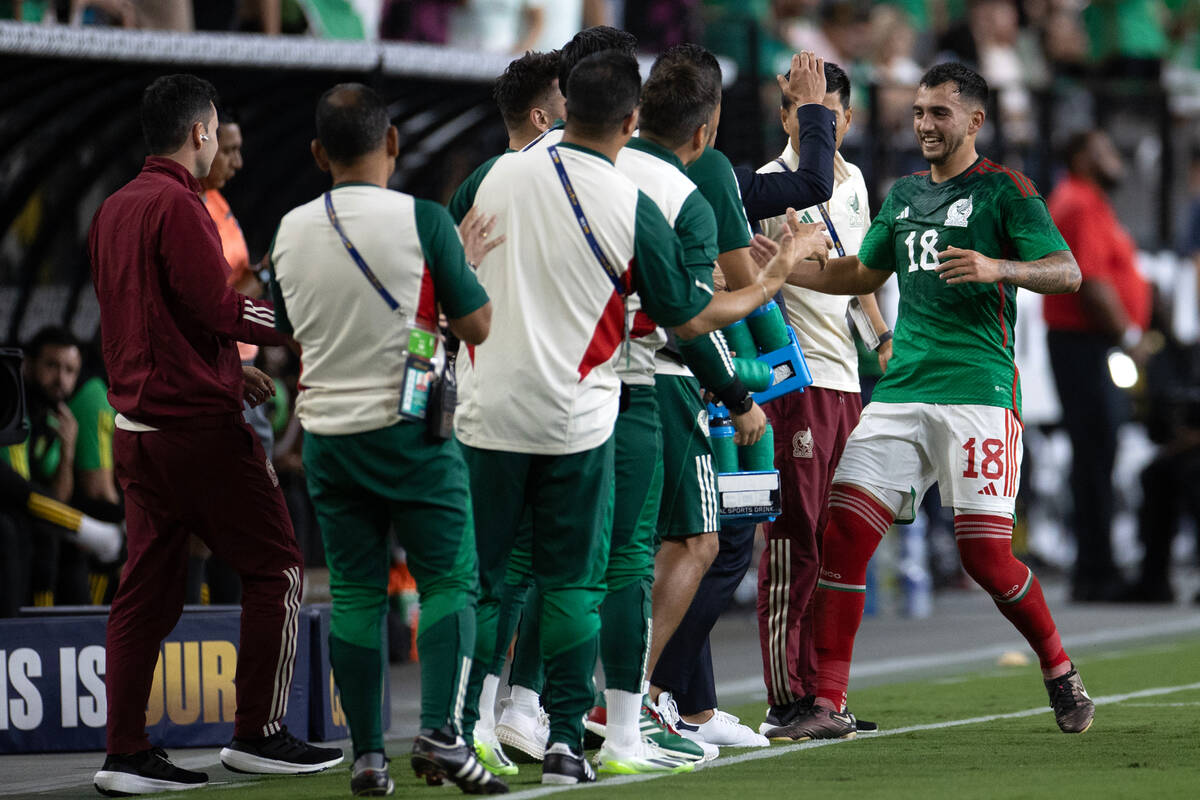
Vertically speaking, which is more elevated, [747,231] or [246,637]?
[747,231]

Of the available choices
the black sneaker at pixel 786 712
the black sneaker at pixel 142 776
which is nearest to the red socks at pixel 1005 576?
the black sneaker at pixel 786 712

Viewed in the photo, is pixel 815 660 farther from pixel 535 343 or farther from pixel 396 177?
pixel 396 177

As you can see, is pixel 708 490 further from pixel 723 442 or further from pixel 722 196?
pixel 722 196

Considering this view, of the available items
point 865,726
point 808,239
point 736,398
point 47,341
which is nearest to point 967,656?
point 865,726

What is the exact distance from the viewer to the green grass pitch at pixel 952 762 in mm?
6398

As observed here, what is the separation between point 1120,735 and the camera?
25.6 ft

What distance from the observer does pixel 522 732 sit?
7.32m

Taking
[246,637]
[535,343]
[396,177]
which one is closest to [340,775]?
[246,637]

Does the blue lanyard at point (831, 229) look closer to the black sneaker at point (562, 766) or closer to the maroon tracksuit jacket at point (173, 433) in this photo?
the maroon tracksuit jacket at point (173, 433)

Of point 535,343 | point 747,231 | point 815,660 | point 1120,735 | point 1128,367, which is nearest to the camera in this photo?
point 535,343

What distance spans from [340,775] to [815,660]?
2.07 metres

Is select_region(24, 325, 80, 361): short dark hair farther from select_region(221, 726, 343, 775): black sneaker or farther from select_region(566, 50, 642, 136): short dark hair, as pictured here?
select_region(566, 50, 642, 136): short dark hair

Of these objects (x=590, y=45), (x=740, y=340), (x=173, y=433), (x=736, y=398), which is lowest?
(x=173, y=433)

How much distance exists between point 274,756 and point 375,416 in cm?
166
